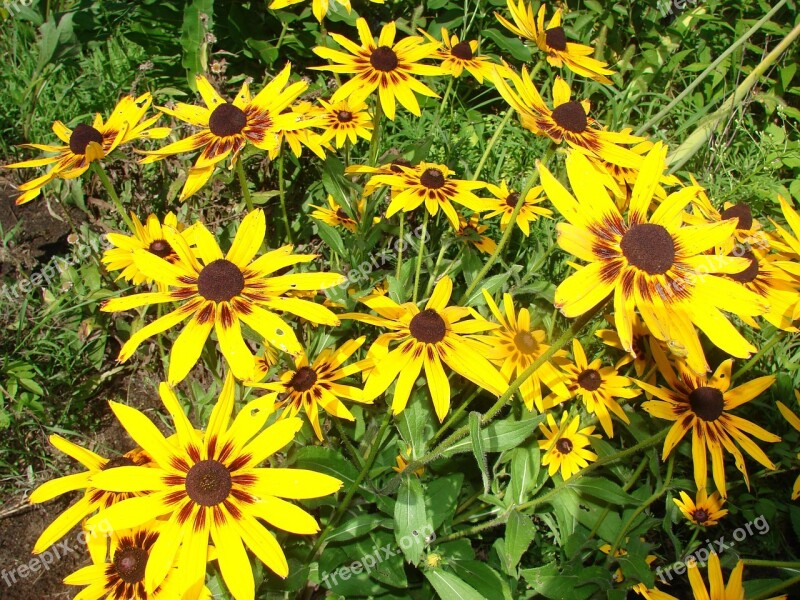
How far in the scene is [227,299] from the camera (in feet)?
4.83

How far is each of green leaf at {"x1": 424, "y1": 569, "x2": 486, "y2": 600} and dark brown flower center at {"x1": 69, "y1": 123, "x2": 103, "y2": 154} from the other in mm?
1581

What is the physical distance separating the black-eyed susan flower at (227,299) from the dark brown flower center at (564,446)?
1007 mm

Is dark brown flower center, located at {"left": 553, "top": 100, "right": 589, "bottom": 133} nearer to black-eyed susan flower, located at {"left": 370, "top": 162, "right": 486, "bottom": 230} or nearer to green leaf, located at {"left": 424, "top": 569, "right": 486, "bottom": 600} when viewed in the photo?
black-eyed susan flower, located at {"left": 370, "top": 162, "right": 486, "bottom": 230}

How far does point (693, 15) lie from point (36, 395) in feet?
12.9

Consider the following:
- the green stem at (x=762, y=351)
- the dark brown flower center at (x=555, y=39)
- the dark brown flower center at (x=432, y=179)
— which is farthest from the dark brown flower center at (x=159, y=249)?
the green stem at (x=762, y=351)

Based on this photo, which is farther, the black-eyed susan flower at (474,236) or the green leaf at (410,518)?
the black-eyed susan flower at (474,236)

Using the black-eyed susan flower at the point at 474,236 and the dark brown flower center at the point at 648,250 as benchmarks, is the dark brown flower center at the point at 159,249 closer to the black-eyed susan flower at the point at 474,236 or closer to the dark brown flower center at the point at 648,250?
the black-eyed susan flower at the point at 474,236

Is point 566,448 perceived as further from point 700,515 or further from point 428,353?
point 428,353

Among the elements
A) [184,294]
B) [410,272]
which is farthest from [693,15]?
[184,294]

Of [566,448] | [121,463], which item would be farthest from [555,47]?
[121,463]

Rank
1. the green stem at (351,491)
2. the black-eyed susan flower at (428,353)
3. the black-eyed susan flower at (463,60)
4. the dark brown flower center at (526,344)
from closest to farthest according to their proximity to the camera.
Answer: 1. the black-eyed susan flower at (428,353)
2. the green stem at (351,491)
3. the dark brown flower center at (526,344)
4. the black-eyed susan flower at (463,60)

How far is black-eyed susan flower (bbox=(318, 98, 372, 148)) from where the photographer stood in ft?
8.01

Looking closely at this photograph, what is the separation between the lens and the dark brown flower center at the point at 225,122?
5.79 feet

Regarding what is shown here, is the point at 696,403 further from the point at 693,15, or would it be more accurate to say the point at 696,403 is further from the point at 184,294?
the point at 693,15
